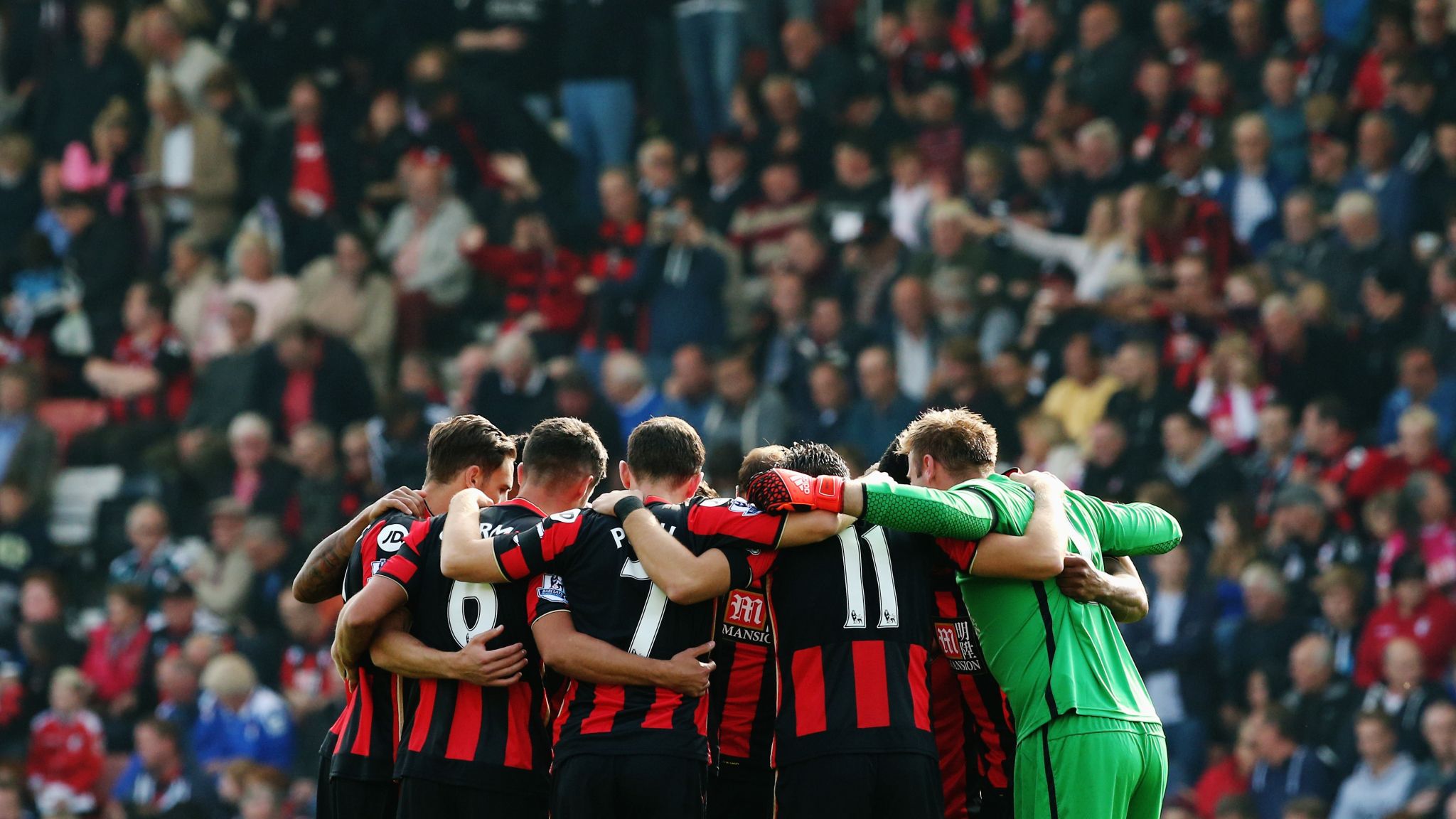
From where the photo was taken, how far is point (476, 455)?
19.6ft

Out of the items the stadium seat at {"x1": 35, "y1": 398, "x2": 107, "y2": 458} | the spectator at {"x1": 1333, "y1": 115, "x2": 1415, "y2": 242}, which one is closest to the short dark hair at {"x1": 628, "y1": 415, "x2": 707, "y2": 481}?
the spectator at {"x1": 1333, "y1": 115, "x2": 1415, "y2": 242}

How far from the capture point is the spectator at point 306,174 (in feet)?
56.4

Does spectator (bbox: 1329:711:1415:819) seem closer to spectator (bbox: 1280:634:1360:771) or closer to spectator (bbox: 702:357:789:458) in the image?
spectator (bbox: 1280:634:1360:771)

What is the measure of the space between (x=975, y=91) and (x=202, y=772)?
8.79 metres

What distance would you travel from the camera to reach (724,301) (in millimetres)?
15727

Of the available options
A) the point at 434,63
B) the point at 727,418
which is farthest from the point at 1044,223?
the point at 434,63

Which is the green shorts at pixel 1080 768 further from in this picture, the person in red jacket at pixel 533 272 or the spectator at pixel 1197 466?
the person in red jacket at pixel 533 272

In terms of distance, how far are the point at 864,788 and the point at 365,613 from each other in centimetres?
169

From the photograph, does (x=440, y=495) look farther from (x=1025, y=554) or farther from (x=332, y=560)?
(x=1025, y=554)

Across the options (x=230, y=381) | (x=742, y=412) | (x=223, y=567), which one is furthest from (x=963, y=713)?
(x=230, y=381)

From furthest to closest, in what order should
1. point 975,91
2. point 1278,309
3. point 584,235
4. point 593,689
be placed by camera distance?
point 584,235 → point 975,91 → point 1278,309 → point 593,689

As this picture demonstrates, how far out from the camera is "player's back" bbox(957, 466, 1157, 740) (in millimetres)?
5523

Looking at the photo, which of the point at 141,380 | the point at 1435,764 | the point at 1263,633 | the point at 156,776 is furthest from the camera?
the point at 141,380

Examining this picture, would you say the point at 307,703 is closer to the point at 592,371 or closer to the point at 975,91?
the point at 592,371
